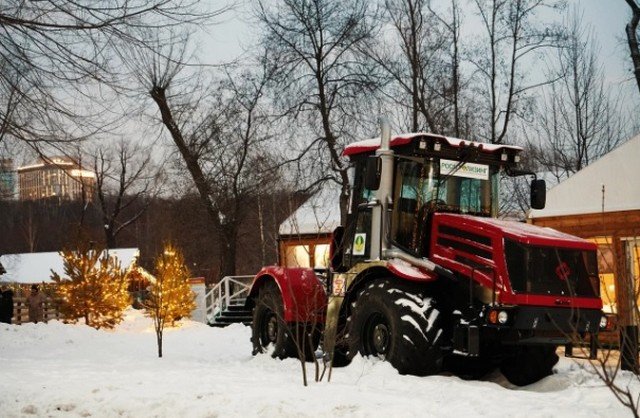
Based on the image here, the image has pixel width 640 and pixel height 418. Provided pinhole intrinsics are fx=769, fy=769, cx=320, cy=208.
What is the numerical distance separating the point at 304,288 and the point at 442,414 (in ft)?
16.5

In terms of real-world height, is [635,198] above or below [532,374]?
above

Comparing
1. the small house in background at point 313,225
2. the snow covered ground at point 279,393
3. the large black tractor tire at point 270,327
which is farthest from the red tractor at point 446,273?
the small house in background at point 313,225

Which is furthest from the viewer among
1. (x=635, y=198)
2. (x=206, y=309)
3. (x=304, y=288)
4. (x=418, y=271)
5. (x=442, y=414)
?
(x=206, y=309)

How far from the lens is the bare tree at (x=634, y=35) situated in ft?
72.1

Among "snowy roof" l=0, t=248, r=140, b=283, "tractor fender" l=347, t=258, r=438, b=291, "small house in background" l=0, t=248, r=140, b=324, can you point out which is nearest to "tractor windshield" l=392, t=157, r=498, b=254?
"tractor fender" l=347, t=258, r=438, b=291

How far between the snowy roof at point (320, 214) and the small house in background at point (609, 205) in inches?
326

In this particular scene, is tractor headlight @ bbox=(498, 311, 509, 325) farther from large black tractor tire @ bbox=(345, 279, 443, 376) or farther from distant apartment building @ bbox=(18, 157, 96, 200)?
distant apartment building @ bbox=(18, 157, 96, 200)

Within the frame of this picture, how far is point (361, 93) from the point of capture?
23.1 m

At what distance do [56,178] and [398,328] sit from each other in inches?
163

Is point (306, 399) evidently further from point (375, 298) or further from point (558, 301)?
point (558, 301)

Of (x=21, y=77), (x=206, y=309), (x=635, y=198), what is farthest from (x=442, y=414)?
(x=206, y=309)

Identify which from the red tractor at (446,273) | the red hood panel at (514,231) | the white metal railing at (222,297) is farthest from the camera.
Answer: the white metal railing at (222,297)

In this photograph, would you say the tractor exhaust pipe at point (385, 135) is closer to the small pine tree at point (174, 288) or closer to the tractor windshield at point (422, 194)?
the tractor windshield at point (422, 194)

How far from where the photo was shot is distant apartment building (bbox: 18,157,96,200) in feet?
24.2
